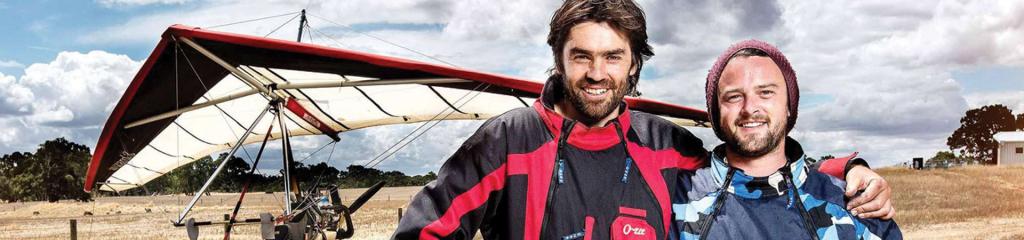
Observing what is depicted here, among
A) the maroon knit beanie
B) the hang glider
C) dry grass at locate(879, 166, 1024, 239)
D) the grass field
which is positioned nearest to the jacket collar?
the maroon knit beanie

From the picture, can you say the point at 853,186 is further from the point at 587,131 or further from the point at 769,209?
the point at 587,131

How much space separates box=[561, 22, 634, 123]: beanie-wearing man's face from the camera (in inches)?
90.3

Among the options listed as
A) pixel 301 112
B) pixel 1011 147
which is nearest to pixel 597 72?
pixel 301 112

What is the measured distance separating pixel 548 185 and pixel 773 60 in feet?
2.44

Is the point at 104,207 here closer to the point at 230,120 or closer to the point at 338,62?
the point at 230,120

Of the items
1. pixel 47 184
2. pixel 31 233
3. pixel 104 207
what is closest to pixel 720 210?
pixel 31 233

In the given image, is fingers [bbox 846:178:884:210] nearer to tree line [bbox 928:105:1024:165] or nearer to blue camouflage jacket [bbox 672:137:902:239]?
blue camouflage jacket [bbox 672:137:902:239]

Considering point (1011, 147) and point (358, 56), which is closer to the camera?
point (358, 56)

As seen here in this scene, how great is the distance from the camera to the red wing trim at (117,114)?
29.1ft

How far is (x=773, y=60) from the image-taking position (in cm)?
238

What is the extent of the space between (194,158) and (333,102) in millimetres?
4896

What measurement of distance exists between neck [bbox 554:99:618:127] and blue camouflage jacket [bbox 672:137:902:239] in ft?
1.03

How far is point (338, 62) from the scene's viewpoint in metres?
8.43

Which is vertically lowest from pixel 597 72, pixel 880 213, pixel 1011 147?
pixel 1011 147
